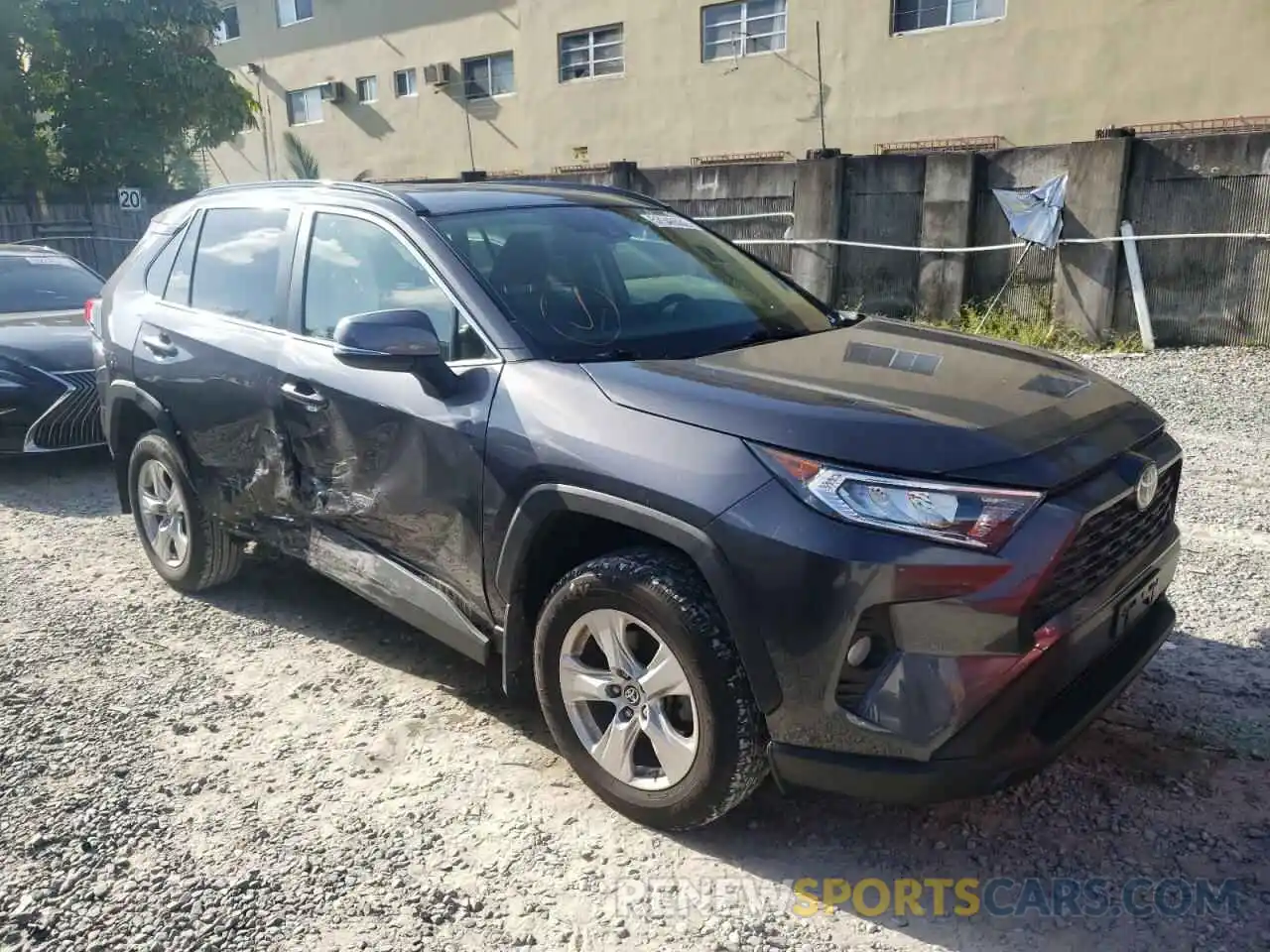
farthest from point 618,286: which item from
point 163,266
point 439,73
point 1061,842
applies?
point 439,73

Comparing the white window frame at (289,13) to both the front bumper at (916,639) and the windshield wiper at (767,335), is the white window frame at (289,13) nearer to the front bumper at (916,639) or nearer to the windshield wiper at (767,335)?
the windshield wiper at (767,335)

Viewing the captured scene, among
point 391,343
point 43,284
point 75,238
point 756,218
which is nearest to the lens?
point 391,343

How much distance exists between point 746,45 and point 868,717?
1907 centimetres

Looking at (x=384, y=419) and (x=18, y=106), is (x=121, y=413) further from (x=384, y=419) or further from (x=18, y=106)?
(x=18, y=106)

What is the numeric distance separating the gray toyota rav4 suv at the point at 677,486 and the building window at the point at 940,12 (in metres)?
14.4

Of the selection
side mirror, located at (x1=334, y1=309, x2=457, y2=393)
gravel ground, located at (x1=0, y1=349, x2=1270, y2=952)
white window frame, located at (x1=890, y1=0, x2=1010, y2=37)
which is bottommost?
gravel ground, located at (x1=0, y1=349, x2=1270, y2=952)

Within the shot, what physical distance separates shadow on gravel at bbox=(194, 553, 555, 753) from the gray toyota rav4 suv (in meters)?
0.44

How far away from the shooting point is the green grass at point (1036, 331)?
976cm

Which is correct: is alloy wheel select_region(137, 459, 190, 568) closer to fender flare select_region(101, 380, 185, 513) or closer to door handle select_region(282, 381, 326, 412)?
fender flare select_region(101, 380, 185, 513)

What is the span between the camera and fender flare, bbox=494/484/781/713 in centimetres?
248

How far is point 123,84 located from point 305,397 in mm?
19300

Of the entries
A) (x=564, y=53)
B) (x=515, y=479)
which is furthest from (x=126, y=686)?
(x=564, y=53)

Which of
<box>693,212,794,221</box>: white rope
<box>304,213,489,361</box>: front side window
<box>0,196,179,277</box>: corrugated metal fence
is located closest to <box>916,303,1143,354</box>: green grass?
<box>693,212,794,221</box>: white rope

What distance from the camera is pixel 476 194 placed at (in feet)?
12.5
